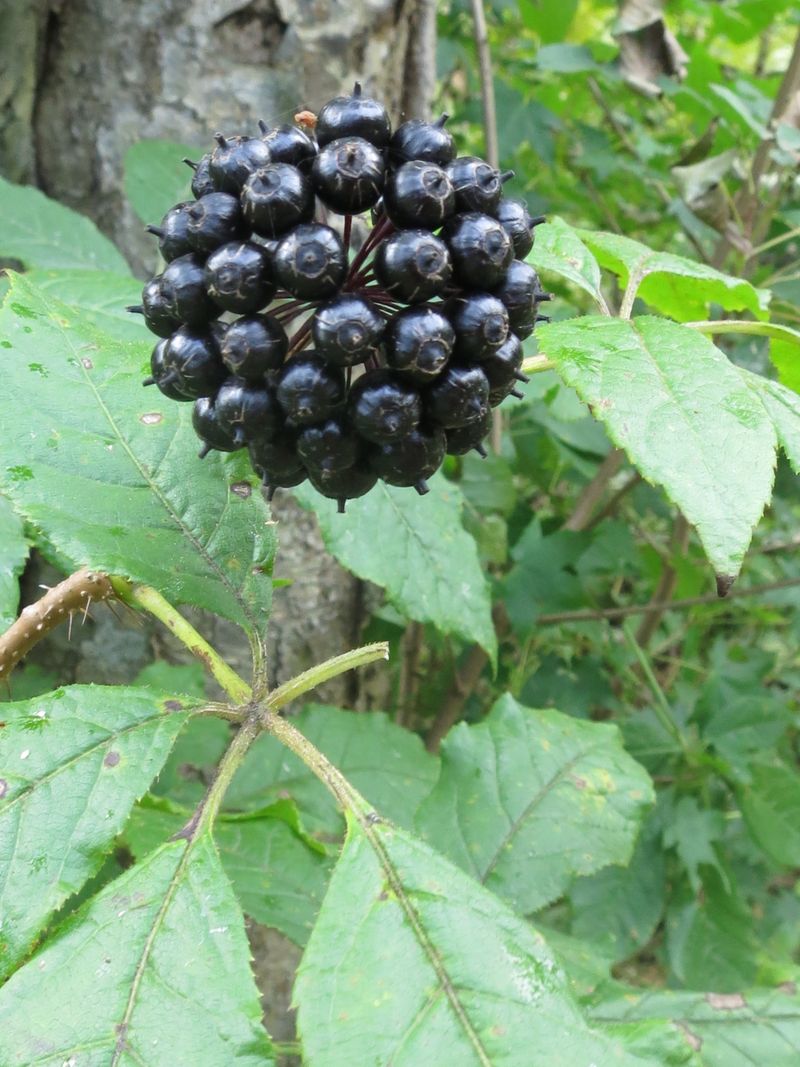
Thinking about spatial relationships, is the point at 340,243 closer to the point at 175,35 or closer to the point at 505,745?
the point at 505,745

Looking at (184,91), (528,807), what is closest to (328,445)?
(528,807)

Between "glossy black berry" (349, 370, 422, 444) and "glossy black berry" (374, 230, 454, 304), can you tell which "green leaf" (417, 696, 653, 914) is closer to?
"glossy black berry" (349, 370, 422, 444)

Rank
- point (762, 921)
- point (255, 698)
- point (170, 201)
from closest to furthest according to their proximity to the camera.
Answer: point (255, 698)
point (170, 201)
point (762, 921)

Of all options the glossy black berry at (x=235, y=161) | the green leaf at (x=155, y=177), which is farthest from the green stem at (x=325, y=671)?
the green leaf at (x=155, y=177)

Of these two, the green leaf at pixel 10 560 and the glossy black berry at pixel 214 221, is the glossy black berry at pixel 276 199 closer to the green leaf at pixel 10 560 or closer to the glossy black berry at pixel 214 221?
the glossy black berry at pixel 214 221

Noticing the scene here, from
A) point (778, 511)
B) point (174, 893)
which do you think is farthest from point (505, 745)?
point (778, 511)

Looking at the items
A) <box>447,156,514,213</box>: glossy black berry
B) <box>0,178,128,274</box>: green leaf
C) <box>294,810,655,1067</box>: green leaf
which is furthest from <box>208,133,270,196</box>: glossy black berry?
<box>0,178,128,274</box>: green leaf
